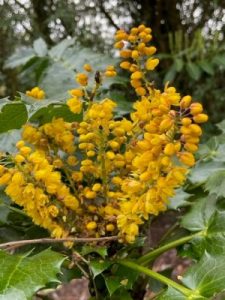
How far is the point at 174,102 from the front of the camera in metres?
0.91

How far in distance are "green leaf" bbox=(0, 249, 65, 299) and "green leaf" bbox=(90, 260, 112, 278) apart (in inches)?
3.1

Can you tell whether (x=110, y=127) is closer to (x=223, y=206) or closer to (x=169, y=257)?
(x=223, y=206)

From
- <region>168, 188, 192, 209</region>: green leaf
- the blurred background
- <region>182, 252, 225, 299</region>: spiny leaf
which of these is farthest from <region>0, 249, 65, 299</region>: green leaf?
the blurred background

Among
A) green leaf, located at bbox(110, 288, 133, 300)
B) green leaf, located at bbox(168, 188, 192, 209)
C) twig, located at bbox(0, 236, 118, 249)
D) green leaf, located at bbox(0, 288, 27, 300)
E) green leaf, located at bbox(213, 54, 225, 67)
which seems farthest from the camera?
green leaf, located at bbox(213, 54, 225, 67)

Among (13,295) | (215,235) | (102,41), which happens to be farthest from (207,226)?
(102,41)

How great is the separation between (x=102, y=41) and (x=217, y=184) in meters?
1.69

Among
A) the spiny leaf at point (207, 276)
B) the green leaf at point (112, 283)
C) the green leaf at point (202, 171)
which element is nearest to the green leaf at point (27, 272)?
the green leaf at point (112, 283)

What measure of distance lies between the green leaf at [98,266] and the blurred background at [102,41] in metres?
0.77

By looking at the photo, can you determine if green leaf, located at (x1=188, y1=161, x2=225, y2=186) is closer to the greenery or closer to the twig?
the greenery

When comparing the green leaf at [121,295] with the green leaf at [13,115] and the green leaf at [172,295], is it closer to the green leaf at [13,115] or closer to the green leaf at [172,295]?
the green leaf at [172,295]

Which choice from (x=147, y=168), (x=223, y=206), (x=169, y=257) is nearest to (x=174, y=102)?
(x=147, y=168)

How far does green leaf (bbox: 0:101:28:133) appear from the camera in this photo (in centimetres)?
104

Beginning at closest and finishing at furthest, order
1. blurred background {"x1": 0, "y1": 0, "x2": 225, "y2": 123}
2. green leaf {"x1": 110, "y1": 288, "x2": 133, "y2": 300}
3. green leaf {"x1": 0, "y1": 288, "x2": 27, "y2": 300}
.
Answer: green leaf {"x1": 0, "y1": 288, "x2": 27, "y2": 300} < green leaf {"x1": 110, "y1": 288, "x2": 133, "y2": 300} < blurred background {"x1": 0, "y1": 0, "x2": 225, "y2": 123}

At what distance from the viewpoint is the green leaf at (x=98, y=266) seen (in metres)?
1.01
